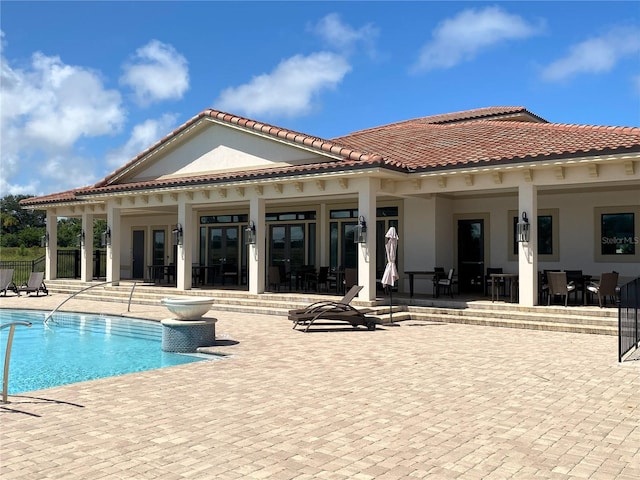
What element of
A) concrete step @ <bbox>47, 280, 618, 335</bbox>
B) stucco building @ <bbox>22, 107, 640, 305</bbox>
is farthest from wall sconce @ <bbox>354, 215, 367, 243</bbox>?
concrete step @ <bbox>47, 280, 618, 335</bbox>

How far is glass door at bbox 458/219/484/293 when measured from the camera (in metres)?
18.1

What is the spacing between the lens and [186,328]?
9.91 metres

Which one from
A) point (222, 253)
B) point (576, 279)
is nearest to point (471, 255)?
point (576, 279)

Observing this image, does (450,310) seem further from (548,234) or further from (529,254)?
(548,234)

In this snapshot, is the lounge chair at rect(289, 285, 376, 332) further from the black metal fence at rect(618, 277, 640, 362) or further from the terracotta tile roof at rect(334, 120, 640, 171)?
the black metal fence at rect(618, 277, 640, 362)

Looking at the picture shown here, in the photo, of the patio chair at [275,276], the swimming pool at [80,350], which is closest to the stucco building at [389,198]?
the patio chair at [275,276]

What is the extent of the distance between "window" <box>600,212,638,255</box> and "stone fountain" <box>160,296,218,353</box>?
11.5 m

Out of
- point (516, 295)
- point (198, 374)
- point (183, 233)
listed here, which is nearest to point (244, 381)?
point (198, 374)

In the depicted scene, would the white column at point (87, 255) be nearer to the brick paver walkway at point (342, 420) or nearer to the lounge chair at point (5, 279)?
the lounge chair at point (5, 279)

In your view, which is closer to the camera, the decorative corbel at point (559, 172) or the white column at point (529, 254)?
the decorative corbel at point (559, 172)

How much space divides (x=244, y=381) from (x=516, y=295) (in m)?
10.9

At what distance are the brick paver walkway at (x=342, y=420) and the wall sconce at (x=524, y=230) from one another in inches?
171

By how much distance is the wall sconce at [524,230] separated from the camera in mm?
13477

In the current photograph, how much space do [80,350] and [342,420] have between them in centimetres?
740
